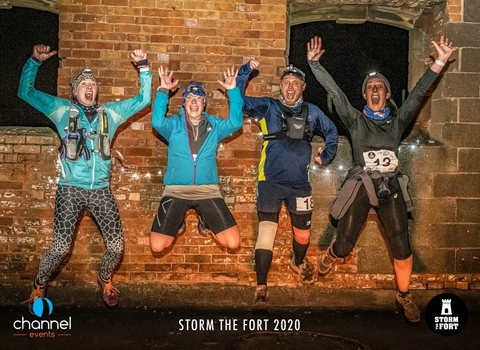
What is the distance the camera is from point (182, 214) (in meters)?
5.43

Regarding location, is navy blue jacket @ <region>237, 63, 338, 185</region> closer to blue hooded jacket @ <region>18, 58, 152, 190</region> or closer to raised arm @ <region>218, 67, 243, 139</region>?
raised arm @ <region>218, 67, 243, 139</region>

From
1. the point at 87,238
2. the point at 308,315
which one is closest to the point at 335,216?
the point at 308,315

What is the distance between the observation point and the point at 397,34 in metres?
8.61

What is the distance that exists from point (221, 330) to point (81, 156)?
234 cm

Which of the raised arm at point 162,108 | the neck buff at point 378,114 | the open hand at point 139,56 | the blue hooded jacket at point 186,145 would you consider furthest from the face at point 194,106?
the neck buff at point 378,114

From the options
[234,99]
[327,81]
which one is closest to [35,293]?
[234,99]

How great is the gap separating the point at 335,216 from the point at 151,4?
323cm

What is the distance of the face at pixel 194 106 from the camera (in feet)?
18.0

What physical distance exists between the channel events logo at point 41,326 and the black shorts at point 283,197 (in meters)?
2.41

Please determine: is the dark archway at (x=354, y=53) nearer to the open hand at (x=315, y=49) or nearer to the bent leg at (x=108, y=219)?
the open hand at (x=315, y=49)

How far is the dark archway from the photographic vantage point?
333 inches

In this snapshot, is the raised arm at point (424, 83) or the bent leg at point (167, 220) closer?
the bent leg at point (167, 220)

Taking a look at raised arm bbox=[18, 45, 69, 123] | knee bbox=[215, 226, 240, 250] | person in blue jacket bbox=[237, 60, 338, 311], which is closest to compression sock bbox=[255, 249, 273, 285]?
person in blue jacket bbox=[237, 60, 338, 311]

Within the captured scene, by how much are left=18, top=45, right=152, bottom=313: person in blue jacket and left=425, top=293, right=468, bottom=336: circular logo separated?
141 inches
